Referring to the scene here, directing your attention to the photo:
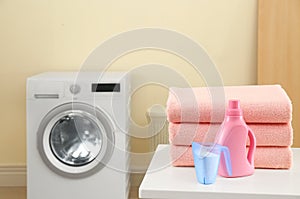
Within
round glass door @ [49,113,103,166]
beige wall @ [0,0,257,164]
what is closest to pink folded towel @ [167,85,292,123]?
round glass door @ [49,113,103,166]

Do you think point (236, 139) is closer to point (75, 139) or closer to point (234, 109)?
point (234, 109)

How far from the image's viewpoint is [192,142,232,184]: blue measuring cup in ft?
3.61

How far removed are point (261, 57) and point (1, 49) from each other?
1684 millimetres

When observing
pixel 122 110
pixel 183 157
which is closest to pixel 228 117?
pixel 183 157

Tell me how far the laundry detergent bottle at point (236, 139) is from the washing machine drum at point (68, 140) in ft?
4.59

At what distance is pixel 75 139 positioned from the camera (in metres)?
2.65

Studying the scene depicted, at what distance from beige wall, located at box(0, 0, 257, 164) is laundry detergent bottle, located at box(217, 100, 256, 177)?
1.80 metres

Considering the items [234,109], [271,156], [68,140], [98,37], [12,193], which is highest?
[98,37]

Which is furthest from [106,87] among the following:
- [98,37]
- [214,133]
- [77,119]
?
[214,133]

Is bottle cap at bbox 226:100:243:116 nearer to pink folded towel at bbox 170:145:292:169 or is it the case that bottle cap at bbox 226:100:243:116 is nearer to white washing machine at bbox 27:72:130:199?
pink folded towel at bbox 170:145:292:169

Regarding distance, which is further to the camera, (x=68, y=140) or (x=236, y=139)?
(x=68, y=140)

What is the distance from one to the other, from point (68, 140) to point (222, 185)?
164 cm

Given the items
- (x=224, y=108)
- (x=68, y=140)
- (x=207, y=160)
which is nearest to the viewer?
(x=207, y=160)

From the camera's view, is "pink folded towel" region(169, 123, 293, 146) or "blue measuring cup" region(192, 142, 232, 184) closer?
"blue measuring cup" region(192, 142, 232, 184)
